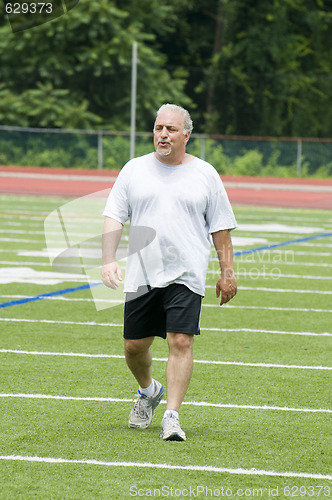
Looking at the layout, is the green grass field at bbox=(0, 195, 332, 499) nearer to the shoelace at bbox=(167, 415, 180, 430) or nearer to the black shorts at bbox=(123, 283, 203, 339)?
the shoelace at bbox=(167, 415, 180, 430)

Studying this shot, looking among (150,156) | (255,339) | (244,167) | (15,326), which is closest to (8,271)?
(15,326)

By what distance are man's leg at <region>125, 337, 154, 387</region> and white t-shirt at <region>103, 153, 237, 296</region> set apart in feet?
1.05

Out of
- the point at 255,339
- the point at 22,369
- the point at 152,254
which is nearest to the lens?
the point at 152,254

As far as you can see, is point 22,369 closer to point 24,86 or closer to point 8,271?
point 8,271

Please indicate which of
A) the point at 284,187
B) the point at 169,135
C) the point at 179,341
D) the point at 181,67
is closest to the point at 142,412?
the point at 179,341

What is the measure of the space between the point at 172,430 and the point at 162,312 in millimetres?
741

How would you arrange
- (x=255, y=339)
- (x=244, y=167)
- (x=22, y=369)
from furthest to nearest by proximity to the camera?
(x=244, y=167)
(x=255, y=339)
(x=22, y=369)

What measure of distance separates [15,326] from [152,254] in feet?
12.3

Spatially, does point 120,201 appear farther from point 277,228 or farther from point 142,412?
point 277,228

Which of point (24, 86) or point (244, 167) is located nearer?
point (244, 167)

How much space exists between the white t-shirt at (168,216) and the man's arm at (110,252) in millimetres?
56

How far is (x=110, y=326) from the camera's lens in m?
9.41

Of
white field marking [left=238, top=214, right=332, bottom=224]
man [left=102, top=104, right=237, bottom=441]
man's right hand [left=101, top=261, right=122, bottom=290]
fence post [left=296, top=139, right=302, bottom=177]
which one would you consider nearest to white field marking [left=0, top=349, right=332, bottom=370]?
man [left=102, top=104, right=237, bottom=441]

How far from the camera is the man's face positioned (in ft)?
18.9
